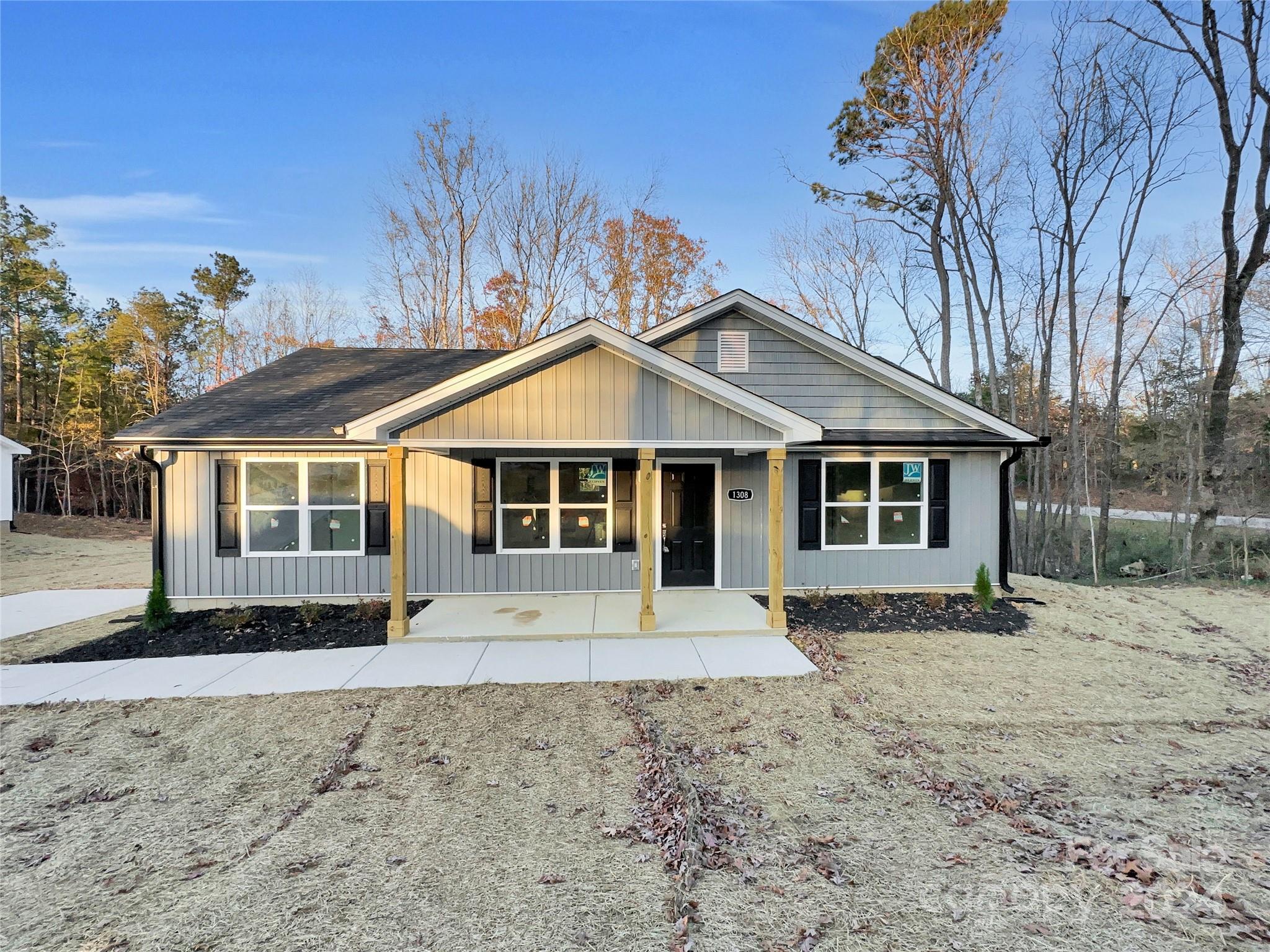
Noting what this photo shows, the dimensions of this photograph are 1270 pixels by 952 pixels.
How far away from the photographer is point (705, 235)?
17906 millimetres

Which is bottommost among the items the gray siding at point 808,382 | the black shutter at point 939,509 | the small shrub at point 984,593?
the small shrub at point 984,593

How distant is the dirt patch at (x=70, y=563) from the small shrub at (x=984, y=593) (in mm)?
13440

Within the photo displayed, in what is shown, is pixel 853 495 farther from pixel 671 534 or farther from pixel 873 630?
pixel 671 534

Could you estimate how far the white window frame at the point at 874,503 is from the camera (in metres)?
8.30

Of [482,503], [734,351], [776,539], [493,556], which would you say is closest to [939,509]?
[776,539]

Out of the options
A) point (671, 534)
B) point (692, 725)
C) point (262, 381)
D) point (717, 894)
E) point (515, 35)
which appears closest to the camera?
point (717, 894)

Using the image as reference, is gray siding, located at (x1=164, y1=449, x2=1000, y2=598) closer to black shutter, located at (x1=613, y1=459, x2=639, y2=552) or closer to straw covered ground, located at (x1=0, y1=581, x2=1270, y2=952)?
black shutter, located at (x1=613, y1=459, x2=639, y2=552)

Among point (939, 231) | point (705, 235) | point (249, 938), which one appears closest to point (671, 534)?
point (249, 938)

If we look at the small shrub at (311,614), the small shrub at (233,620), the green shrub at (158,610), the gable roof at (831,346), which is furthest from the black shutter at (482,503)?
the green shrub at (158,610)

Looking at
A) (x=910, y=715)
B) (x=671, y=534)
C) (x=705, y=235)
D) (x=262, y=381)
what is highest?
(x=705, y=235)

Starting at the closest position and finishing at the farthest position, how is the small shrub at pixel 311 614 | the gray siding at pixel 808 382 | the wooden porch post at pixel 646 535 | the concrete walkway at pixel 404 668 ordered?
the concrete walkway at pixel 404 668
the wooden porch post at pixel 646 535
the small shrub at pixel 311 614
the gray siding at pixel 808 382

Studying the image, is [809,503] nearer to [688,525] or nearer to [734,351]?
[688,525]

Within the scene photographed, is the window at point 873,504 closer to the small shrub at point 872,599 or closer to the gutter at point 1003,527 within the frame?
the small shrub at point 872,599

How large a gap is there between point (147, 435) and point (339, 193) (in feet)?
37.4
